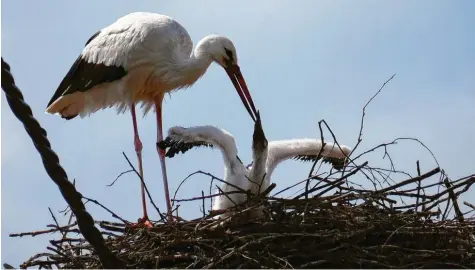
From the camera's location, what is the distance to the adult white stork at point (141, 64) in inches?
318

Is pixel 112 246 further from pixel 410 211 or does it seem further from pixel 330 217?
pixel 410 211

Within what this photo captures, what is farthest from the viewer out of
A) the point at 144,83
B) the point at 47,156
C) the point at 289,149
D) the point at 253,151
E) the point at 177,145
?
the point at 144,83

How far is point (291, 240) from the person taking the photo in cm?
550

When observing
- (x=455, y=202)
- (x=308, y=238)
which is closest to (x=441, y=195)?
(x=455, y=202)

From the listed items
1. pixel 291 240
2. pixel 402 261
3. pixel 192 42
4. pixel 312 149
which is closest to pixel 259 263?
pixel 291 240

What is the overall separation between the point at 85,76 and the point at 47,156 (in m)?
4.40

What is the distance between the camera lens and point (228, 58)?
26.8ft

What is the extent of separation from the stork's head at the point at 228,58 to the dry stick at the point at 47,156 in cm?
380

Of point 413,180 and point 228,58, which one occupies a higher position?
point 228,58

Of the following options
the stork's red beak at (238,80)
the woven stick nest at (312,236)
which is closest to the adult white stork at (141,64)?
the stork's red beak at (238,80)

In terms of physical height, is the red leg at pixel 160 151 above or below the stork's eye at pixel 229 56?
below

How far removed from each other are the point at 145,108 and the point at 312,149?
199 cm

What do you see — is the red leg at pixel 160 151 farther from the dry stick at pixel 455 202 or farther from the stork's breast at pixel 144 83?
the dry stick at pixel 455 202

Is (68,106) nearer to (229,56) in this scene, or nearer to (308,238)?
(229,56)
